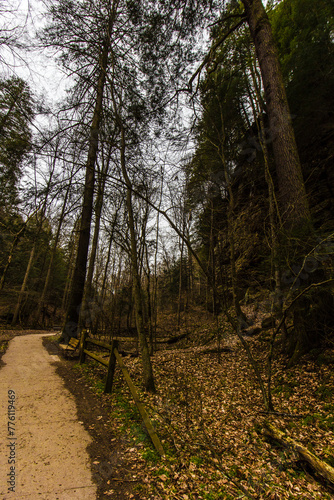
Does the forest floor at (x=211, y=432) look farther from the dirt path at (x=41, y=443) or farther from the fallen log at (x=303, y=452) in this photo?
the dirt path at (x=41, y=443)

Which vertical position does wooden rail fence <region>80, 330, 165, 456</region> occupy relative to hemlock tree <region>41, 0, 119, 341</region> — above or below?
below

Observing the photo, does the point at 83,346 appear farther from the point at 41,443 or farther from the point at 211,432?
the point at 211,432

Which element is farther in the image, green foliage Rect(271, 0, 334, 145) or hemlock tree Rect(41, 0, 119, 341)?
green foliage Rect(271, 0, 334, 145)

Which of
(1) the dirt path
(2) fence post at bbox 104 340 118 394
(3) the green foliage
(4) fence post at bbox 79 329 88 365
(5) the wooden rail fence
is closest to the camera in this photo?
(1) the dirt path

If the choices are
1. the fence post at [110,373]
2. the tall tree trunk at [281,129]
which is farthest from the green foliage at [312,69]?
the fence post at [110,373]

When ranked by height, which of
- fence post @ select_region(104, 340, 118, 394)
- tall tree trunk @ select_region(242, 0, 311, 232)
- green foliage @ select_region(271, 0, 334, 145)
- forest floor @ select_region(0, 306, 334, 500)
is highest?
green foliage @ select_region(271, 0, 334, 145)

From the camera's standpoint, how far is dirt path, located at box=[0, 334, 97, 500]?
6.86 ft

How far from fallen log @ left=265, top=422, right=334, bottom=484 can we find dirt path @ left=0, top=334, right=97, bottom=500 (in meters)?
2.35

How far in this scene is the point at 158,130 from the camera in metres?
6.21

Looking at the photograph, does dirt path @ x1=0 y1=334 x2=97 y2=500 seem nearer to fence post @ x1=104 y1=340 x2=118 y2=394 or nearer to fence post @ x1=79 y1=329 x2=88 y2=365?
fence post @ x1=104 y1=340 x2=118 y2=394

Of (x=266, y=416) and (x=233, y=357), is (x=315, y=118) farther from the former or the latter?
(x=266, y=416)

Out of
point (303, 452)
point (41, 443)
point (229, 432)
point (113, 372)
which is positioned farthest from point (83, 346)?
point (303, 452)

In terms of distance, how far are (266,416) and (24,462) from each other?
135 inches

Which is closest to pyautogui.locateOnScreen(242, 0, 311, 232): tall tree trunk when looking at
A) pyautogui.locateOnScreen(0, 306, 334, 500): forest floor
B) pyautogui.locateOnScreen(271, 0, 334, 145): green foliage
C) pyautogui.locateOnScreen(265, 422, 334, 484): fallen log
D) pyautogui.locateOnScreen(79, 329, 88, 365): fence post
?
pyautogui.locateOnScreen(0, 306, 334, 500): forest floor
